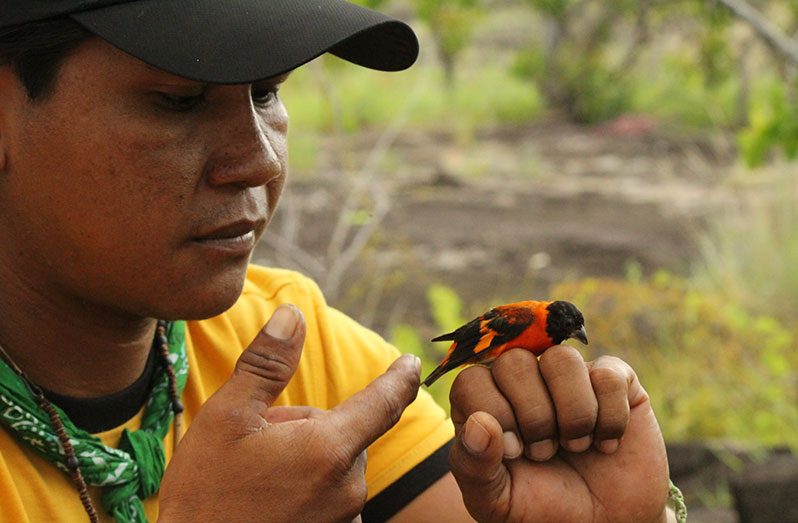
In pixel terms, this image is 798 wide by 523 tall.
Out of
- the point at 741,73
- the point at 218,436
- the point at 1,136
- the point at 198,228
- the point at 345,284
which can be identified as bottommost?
the point at 741,73

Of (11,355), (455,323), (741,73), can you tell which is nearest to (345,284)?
(455,323)

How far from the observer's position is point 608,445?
1.61 m

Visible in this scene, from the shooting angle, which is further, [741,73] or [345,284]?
[741,73]

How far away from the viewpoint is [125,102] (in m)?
1.49

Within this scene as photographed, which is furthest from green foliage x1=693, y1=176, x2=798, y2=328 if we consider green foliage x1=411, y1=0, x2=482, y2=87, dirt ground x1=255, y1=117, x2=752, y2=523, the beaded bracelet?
the beaded bracelet

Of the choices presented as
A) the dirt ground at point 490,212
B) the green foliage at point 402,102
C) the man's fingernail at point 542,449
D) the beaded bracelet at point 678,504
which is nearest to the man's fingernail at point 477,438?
the man's fingernail at point 542,449

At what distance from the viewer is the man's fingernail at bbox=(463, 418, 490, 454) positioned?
1469mm

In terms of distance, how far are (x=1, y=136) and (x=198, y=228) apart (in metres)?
0.34

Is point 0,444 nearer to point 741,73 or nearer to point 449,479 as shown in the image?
point 449,479

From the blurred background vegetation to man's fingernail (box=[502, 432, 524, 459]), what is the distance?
2614 mm

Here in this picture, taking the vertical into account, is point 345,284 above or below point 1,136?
below

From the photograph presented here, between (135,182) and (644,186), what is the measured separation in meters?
7.27

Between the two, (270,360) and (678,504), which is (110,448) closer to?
(270,360)

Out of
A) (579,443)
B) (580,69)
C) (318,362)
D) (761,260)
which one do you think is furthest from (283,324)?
(580,69)
